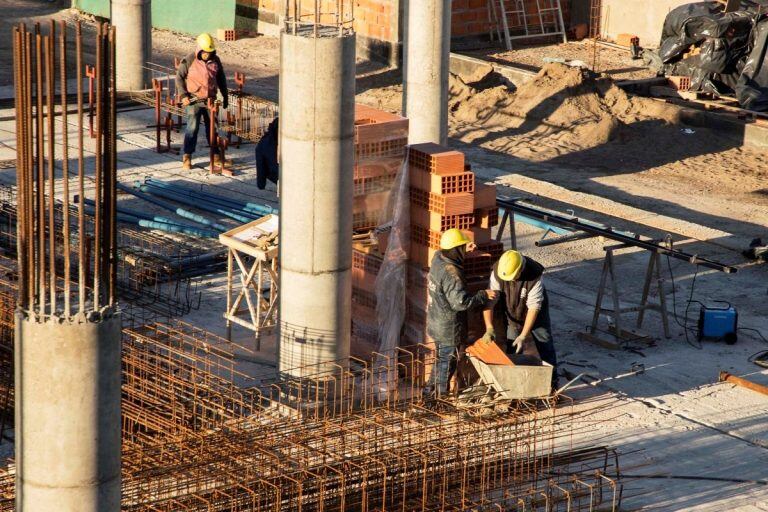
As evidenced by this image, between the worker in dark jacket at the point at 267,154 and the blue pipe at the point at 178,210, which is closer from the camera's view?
the worker in dark jacket at the point at 267,154

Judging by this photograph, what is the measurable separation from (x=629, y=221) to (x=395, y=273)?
6502mm

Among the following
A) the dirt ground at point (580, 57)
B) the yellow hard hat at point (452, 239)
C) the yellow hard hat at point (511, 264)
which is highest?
the dirt ground at point (580, 57)

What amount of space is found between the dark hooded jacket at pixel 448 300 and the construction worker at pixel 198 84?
833 centimetres

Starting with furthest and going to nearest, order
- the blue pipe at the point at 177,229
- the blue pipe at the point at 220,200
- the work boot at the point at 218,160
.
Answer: the work boot at the point at 218,160 → the blue pipe at the point at 220,200 → the blue pipe at the point at 177,229

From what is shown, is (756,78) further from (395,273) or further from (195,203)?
(395,273)

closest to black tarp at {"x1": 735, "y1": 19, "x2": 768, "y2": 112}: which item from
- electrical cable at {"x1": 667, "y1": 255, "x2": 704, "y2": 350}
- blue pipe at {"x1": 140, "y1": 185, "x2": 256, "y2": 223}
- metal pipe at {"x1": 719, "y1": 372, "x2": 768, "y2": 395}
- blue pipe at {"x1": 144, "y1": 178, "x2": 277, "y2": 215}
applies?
electrical cable at {"x1": 667, "y1": 255, "x2": 704, "y2": 350}

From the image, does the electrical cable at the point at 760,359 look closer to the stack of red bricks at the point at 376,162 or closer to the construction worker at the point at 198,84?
the stack of red bricks at the point at 376,162

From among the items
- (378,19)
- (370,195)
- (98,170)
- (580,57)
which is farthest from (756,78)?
(98,170)

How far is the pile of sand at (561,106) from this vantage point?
25969mm

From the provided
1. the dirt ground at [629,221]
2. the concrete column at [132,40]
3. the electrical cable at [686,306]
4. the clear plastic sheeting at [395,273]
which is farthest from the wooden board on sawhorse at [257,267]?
the concrete column at [132,40]

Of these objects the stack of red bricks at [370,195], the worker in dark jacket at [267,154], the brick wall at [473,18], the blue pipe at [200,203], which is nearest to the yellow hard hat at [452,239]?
the stack of red bricks at [370,195]

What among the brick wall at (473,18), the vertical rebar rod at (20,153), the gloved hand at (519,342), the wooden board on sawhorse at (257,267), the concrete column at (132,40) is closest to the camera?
the vertical rebar rod at (20,153)

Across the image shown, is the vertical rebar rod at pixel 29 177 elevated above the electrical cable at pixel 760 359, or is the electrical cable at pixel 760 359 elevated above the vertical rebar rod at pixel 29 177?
the vertical rebar rod at pixel 29 177

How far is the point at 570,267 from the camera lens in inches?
712
